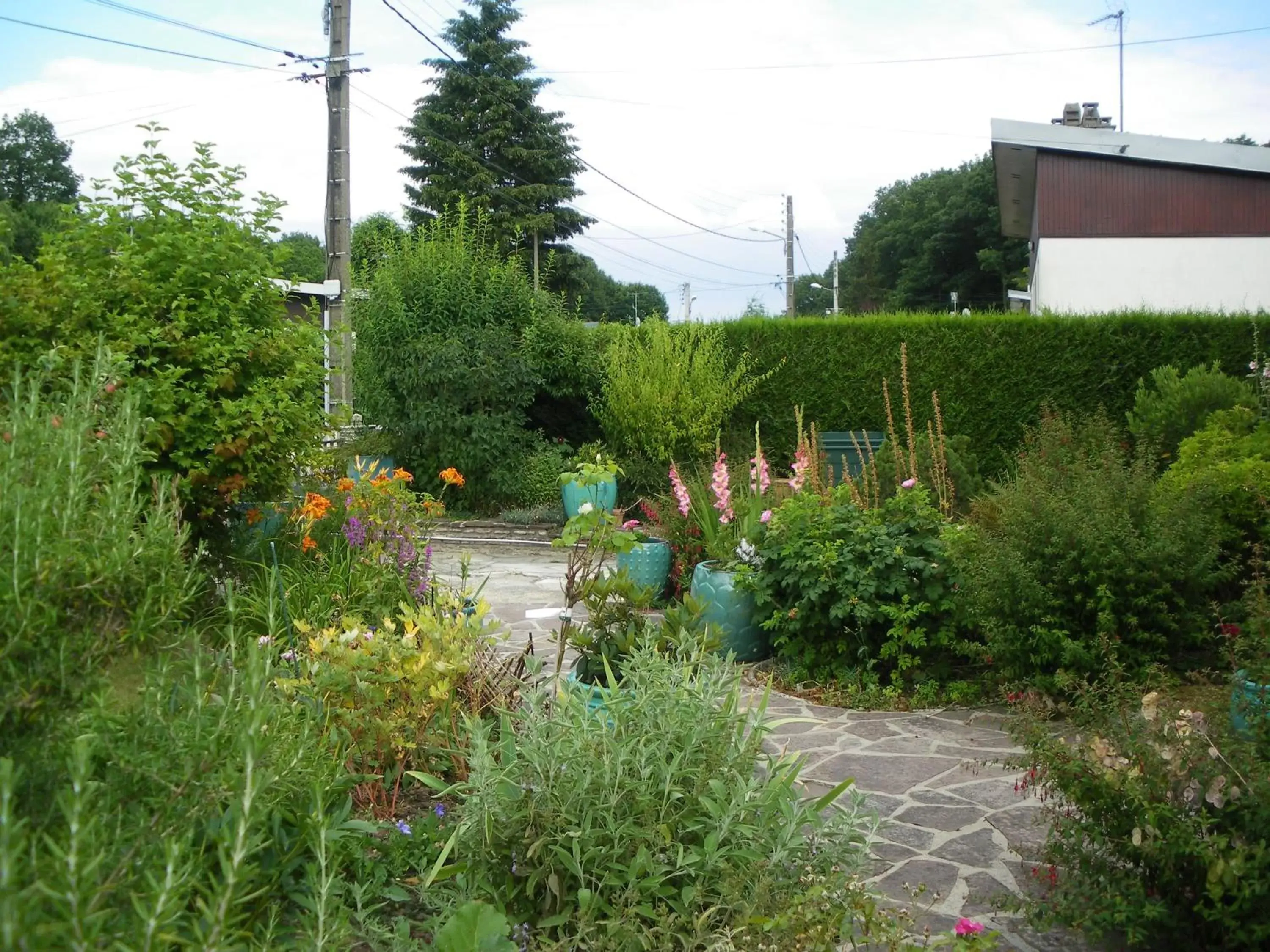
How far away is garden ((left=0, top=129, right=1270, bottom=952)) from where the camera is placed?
168cm

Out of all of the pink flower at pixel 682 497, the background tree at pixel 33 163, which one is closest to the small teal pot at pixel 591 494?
the pink flower at pixel 682 497

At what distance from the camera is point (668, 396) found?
12.0 metres

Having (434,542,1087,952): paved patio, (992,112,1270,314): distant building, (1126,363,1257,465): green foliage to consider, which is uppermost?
(992,112,1270,314): distant building

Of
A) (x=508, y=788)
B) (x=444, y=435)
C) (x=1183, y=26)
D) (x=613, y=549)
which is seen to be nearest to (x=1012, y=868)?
(x=508, y=788)

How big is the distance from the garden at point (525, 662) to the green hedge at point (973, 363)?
4.39 ft

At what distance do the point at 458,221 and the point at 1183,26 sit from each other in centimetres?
1715

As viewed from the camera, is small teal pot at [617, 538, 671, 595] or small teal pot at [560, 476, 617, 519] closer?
small teal pot at [617, 538, 671, 595]

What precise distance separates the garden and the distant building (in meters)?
7.55

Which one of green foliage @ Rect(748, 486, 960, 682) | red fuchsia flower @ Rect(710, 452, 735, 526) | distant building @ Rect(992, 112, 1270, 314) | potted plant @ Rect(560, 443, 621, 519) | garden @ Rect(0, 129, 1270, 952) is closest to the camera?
garden @ Rect(0, 129, 1270, 952)

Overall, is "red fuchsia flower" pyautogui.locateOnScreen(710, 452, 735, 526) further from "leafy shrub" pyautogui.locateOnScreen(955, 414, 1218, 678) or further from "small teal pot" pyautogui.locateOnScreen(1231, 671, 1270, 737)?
A: "small teal pot" pyautogui.locateOnScreen(1231, 671, 1270, 737)

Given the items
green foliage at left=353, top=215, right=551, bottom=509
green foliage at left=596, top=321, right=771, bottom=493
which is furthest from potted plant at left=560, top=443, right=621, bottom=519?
green foliage at left=353, top=215, right=551, bottom=509

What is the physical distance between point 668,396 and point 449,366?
2.58m

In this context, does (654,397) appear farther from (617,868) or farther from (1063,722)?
(617,868)

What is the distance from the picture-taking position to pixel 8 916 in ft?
3.66
